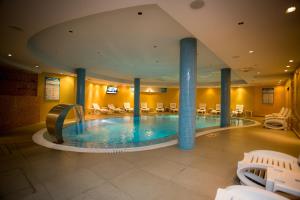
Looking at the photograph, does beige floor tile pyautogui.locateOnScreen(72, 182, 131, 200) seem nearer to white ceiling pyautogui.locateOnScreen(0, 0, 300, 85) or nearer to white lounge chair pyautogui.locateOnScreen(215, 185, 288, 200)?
white lounge chair pyautogui.locateOnScreen(215, 185, 288, 200)

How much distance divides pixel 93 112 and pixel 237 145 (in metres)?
13.0

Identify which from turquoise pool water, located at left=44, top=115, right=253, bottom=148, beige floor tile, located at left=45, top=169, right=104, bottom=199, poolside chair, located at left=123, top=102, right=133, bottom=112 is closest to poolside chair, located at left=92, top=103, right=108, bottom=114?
poolside chair, located at left=123, top=102, right=133, bottom=112

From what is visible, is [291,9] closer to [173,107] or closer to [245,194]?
[245,194]

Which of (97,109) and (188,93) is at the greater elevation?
(188,93)

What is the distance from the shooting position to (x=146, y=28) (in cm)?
393

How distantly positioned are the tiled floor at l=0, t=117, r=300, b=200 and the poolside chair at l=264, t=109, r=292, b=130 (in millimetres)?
4454

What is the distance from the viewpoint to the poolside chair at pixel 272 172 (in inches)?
71.6

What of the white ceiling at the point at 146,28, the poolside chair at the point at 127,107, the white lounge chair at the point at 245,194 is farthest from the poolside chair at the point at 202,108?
the white lounge chair at the point at 245,194

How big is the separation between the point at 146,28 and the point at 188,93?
2146 millimetres

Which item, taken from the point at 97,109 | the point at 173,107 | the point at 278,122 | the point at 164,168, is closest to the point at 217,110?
the point at 173,107

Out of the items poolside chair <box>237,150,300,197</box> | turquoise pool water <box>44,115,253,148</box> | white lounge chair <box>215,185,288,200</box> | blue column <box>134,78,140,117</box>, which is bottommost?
turquoise pool water <box>44,115,253,148</box>

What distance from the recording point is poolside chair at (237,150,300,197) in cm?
182

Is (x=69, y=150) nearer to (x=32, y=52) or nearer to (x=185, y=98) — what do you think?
(x=185, y=98)

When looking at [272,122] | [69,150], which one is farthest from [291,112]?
→ [69,150]
